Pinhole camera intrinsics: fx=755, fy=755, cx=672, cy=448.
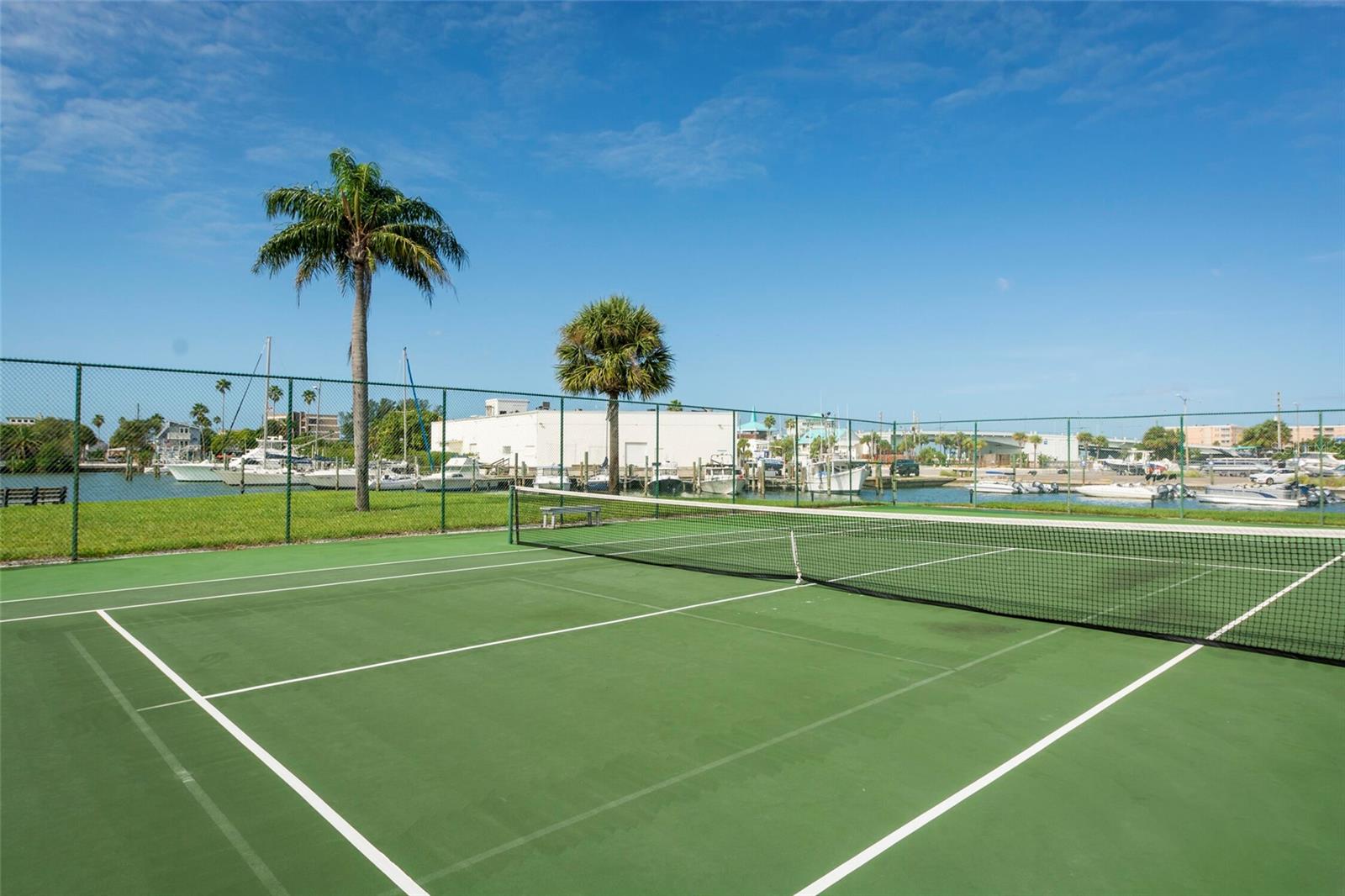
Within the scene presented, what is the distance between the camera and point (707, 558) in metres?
12.9

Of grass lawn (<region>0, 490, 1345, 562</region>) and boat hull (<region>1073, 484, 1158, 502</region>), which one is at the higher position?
boat hull (<region>1073, 484, 1158, 502</region>)

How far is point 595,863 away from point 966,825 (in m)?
1.79

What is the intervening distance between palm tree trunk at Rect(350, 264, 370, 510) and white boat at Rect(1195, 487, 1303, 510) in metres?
23.9

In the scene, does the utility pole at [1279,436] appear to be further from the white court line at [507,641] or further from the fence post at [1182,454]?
the white court line at [507,641]

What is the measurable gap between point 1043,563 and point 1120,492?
15549mm

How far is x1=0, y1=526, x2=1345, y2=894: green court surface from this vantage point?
3.31 m

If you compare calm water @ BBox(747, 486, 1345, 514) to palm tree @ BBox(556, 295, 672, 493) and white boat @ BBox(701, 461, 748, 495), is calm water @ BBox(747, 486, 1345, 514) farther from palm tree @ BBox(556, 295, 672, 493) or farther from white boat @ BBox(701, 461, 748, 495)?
palm tree @ BBox(556, 295, 672, 493)

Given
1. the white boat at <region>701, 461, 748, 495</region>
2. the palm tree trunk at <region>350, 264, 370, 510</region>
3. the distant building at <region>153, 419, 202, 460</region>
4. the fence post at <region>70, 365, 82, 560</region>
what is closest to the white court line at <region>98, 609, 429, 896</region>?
the fence post at <region>70, 365, 82, 560</region>

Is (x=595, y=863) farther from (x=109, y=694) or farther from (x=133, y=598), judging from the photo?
(x=133, y=598)

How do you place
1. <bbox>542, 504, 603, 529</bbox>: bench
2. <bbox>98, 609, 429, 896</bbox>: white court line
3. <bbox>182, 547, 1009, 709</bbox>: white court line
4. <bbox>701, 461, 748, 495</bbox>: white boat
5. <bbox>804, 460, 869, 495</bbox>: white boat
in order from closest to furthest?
<bbox>98, 609, 429, 896</bbox>: white court line < <bbox>182, 547, 1009, 709</bbox>: white court line < <bbox>542, 504, 603, 529</bbox>: bench < <bbox>804, 460, 869, 495</bbox>: white boat < <bbox>701, 461, 748, 495</bbox>: white boat

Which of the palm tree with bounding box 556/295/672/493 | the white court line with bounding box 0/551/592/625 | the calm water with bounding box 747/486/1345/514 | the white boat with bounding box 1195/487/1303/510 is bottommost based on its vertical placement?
the white court line with bounding box 0/551/592/625

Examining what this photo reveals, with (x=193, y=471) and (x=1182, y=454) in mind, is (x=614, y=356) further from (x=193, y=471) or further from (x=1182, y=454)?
(x=1182, y=454)

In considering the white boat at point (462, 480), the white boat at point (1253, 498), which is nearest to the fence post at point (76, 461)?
the white boat at point (462, 480)

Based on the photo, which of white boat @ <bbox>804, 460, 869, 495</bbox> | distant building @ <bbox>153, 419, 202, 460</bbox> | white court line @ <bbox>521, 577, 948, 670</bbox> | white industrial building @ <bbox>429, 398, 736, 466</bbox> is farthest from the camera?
white industrial building @ <bbox>429, 398, 736, 466</bbox>
